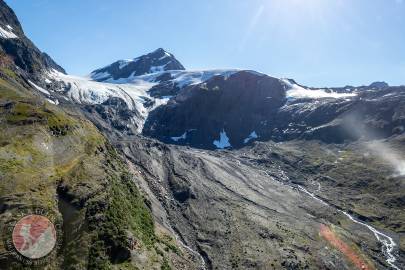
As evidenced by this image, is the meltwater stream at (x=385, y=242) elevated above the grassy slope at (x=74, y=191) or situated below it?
below

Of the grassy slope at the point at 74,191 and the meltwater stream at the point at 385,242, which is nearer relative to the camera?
the grassy slope at the point at 74,191

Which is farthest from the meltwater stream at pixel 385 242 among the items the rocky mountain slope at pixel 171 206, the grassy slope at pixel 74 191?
the grassy slope at pixel 74 191

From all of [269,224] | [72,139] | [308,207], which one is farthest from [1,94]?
[308,207]

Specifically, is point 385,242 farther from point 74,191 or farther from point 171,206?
point 74,191

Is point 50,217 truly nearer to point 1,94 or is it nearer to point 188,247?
point 188,247

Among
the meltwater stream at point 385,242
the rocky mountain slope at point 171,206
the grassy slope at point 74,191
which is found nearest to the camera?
the grassy slope at point 74,191

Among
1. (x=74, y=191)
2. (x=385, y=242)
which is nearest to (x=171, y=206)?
(x=74, y=191)

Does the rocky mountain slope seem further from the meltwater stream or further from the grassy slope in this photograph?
the meltwater stream

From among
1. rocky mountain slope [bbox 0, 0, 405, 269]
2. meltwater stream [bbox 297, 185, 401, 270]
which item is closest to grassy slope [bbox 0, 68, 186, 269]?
rocky mountain slope [bbox 0, 0, 405, 269]

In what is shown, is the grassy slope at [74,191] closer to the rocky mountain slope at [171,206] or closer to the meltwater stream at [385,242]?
the rocky mountain slope at [171,206]
